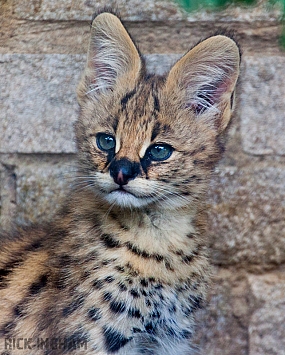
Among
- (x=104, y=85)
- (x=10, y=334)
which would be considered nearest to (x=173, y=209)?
(x=104, y=85)

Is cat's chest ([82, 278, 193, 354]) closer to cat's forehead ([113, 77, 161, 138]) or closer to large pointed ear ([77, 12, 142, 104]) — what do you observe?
cat's forehead ([113, 77, 161, 138])

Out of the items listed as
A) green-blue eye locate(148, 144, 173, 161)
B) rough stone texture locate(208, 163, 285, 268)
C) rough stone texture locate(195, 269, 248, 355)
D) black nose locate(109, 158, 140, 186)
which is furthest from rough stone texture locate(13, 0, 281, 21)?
rough stone texture locate(195, 269, 248, 355)

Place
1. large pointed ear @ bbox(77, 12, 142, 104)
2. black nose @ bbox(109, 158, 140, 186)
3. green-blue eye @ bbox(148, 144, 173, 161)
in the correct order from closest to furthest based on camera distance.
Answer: black nose @ bbox(109, 158, 140, 186) < green-blue eye @ bbox(148, 144, 173, 161) < large pointed ear @ bbox(77, 12, 142, 104)

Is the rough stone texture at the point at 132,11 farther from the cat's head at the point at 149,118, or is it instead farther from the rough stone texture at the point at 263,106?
the cat's head at the point at 149,118

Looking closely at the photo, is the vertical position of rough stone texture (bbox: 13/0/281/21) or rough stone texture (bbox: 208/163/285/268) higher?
rough stone texture (bbox: 13/0/281/21)

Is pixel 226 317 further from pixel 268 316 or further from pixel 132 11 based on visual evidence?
pixel 132 11

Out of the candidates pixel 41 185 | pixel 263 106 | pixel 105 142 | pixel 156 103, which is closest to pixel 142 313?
pixel 105 142

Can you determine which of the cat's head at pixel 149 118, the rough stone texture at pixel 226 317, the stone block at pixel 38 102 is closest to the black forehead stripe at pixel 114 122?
the cat's head at pixel 149 118
